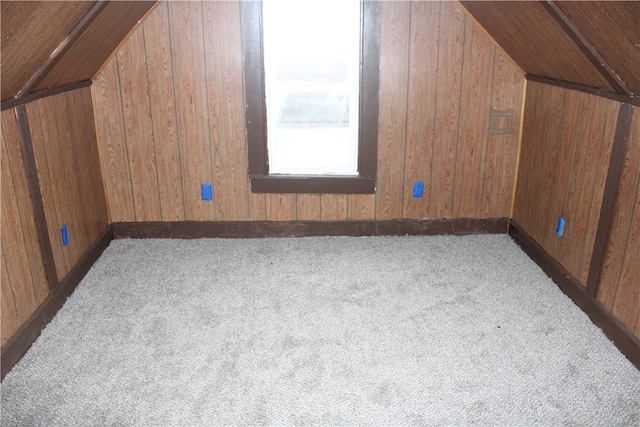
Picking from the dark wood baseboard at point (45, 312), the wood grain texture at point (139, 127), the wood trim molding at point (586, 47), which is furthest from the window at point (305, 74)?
the wood trim molding at point (586, 47)

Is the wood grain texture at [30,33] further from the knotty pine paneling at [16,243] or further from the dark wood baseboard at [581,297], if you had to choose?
the dark wood baseboard at [581,297]

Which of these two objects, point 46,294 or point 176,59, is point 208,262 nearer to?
point 46,294

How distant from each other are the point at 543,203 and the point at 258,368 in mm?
1931

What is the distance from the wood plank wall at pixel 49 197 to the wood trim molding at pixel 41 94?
0.03 metres

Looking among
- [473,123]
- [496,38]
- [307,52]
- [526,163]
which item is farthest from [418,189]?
[307,52]

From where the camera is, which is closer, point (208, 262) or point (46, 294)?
point (46, 294)

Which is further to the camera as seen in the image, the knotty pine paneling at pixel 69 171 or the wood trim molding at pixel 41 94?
the knotty pine paneling at pixel 69 171

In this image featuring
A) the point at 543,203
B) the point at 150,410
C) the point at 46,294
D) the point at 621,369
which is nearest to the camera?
the point at 150,410

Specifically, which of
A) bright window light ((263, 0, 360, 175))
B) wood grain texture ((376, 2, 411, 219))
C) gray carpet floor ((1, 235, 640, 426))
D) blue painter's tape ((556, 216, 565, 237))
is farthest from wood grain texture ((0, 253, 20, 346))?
blue painter's tape ((556, 216, 565, 237))

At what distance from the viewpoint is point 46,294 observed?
2352mm

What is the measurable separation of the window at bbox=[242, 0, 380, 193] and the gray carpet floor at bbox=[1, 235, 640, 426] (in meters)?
0.53

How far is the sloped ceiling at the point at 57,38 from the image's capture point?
166 cm

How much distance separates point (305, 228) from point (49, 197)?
5.12ft

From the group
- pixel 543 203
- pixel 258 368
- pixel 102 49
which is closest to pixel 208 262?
pixel 258 368
